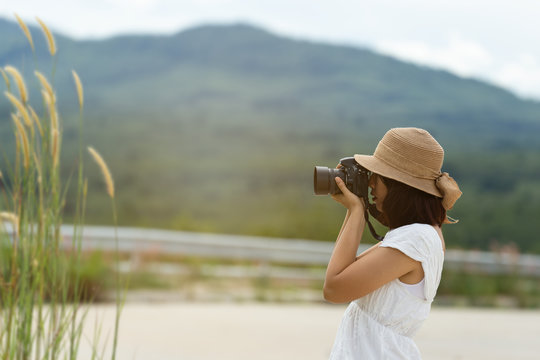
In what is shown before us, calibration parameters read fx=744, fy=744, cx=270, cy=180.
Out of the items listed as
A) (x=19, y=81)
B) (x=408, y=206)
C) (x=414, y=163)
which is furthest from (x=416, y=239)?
(x=19, y=81)

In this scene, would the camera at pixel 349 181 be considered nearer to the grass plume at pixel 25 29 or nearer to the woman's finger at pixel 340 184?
the woman's finger at pixel 340 184

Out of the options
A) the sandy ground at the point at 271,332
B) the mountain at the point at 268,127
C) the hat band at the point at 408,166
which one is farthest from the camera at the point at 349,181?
the mountain at the point at 268,127

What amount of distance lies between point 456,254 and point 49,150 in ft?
29.2

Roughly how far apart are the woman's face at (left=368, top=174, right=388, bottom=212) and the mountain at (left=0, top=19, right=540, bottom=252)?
48.9ft

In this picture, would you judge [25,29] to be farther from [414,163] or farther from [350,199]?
[414,163]

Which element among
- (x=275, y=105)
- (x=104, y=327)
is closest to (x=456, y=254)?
(x=104, y=327)

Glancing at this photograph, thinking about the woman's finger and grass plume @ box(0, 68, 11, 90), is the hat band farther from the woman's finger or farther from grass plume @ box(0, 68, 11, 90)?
grass plume @ box(0, 68, 11, 90)

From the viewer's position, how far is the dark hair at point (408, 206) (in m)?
2.36

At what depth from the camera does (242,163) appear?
174ft

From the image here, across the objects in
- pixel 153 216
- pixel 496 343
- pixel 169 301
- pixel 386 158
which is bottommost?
pixel 153 216

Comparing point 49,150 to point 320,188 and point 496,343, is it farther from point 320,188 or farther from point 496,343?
point 496,343

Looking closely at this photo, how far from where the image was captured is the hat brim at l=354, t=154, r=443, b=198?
2.33 meters

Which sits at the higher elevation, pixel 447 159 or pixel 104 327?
pixel 104 327

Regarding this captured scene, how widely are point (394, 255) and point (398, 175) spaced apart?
27cm
